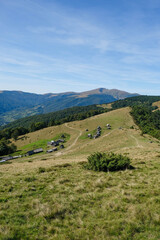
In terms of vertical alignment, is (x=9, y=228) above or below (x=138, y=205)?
above

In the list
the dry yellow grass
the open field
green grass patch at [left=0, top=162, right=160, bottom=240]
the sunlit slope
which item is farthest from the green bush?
the sunlit slope

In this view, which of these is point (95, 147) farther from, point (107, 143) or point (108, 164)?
point (108, 164)

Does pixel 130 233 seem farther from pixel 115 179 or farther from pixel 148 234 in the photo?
pixel 115 179

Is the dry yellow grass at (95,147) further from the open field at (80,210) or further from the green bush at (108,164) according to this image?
the open field at (80,210)

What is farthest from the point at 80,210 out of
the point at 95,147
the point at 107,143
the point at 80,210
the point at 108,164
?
the point at 107,143

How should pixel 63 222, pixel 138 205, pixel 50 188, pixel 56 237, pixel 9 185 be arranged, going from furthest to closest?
pixel 9 185
pixel 50 188
pixel 138 205
pixel 63 222
pixel 56 237

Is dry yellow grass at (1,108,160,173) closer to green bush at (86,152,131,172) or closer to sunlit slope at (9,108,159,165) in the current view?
Answer: sunlit slope at (9,108,159,165)

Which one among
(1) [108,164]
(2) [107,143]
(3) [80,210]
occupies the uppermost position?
(3) [80,210]

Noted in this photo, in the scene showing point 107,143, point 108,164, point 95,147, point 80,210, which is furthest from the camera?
point 107,143

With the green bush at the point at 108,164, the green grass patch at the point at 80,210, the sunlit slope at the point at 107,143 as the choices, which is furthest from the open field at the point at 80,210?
the sunlit slope at the point at 107,143

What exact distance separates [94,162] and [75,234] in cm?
1481

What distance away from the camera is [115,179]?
16078 mm

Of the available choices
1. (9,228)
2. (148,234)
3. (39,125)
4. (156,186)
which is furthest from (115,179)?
(39,125)

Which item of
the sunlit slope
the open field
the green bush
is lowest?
the sunlit slope
